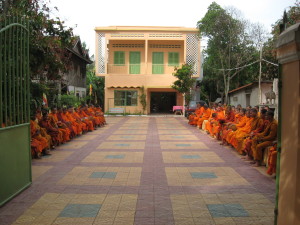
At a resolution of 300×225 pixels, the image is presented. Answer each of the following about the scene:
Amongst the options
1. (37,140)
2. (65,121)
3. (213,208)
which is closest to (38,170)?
(37,140)

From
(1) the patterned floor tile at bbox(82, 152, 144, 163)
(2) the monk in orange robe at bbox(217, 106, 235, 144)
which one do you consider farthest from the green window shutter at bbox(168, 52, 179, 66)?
(1) the patterned floor tile at bbox(82, 152, 144, 163)

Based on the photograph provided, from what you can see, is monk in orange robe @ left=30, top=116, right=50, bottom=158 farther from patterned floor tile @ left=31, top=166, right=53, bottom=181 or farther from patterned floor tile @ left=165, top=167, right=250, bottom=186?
patterned floor tile @ left=165, top=167, right=250, bottom=186

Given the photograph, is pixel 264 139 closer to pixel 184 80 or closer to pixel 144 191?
pixel 144 191

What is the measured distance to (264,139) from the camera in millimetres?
7535

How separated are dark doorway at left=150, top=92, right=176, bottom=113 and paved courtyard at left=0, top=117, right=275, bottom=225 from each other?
73.8 ft

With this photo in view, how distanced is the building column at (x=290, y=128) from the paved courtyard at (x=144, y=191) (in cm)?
111

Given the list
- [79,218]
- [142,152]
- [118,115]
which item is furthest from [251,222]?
[118,115]

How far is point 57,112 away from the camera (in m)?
11.6

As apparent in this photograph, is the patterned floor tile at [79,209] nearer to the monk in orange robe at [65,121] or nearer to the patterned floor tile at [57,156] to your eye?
the patterned floor tile at [57,156]

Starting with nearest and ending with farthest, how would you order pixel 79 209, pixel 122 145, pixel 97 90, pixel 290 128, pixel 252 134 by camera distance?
pixel 290 128 → pixel 79 209 → pixel 252 134 → pixel 122 145 → pixel 97 90

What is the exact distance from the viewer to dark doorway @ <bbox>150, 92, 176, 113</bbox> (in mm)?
31875

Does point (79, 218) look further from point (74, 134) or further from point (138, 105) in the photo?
point (138, 105)

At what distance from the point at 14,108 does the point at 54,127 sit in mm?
5198

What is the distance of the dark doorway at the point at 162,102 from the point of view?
31.9m
